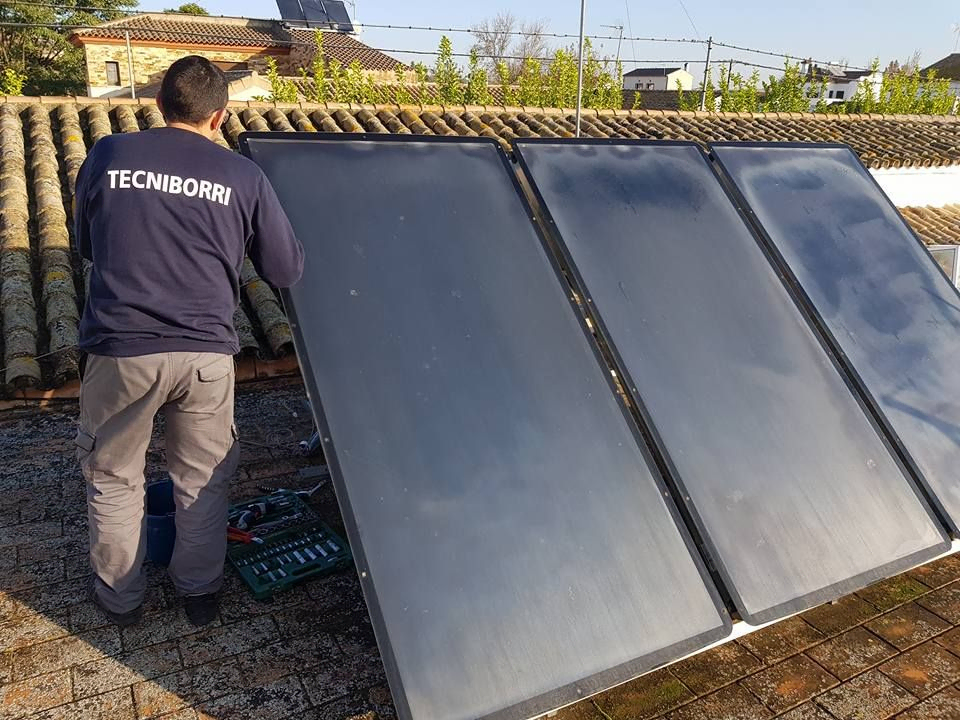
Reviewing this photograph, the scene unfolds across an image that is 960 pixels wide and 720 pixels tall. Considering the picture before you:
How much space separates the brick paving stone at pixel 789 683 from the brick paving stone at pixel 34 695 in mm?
1713

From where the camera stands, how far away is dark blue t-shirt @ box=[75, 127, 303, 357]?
77.3 inches

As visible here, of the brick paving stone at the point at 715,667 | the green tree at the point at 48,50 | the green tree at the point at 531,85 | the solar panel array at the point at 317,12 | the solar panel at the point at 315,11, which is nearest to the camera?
the brick paving stone at the point at 715,667

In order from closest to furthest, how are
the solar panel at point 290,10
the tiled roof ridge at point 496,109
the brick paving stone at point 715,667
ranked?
the brick paving stone at point 715,667 < the tiled roof ridge at point 496,109 < the solar panel at point 290,10

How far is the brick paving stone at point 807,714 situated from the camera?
190 cm

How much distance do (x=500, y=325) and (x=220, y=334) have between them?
0.77 meters

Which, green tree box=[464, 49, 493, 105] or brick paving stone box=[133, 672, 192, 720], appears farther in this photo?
green tree box=[464, 49, 493, 105]

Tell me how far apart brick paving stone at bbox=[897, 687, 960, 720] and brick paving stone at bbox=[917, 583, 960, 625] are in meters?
0.37

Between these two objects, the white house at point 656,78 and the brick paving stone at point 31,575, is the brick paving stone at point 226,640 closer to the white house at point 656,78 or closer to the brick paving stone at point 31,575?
the brick paving stone at point 31,575

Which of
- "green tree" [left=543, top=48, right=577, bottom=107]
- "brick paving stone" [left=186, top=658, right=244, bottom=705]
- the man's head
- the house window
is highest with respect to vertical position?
the man's head

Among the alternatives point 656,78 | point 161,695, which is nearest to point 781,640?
point 161,695

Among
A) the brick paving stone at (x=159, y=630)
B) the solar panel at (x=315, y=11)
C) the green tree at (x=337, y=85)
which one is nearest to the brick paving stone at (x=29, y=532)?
the brick paving stone at (x=159, y=630)

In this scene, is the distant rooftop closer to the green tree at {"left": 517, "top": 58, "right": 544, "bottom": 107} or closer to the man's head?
the green tree at {"left": 517, "top": 58, "right": 544, "bottom": 107}

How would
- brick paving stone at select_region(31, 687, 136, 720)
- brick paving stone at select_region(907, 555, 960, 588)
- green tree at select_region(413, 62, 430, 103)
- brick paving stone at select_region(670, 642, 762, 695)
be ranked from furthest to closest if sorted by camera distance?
green tree at select_region(413, 62, 430, 103) → brick paving stone at select_region(907, 555, 960, 588) → brick paving stone at select_region(670, 642, 762, 695) → brick paving stone at select_region(31, 687, 136, 720)

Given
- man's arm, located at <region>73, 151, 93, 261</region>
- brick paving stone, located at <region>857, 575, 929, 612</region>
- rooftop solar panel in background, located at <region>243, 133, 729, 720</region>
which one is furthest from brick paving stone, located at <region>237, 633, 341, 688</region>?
brick paving stone, located at <region>857, 575, 929, 612</region>
